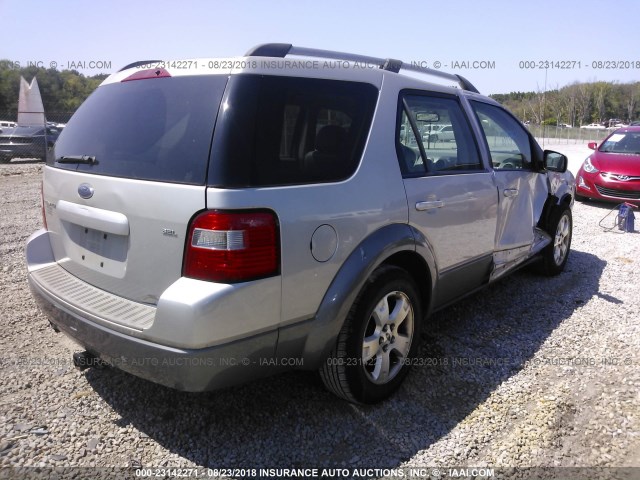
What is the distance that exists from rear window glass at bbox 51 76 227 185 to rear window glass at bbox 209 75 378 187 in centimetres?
8

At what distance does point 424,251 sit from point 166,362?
5.26 ft

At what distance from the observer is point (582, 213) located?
28.9 ft

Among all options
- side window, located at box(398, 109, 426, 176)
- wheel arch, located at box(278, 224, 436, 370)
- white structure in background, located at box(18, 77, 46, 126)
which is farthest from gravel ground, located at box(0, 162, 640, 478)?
white structure in background, located at box(18, 77, 46, 126)

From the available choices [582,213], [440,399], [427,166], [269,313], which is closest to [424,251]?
[427,166]

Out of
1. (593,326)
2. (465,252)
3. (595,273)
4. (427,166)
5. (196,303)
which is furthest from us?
(595,273)

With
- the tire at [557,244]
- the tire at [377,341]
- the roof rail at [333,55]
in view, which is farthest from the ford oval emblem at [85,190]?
the tire at [557,244]

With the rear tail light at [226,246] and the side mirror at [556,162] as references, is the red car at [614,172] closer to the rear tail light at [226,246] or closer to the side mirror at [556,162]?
the side mirror at [556,162]

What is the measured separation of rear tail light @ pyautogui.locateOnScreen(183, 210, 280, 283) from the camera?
1955 mm

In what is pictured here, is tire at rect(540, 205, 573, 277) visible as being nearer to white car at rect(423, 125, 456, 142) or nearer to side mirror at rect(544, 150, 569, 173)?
side mirror at rect(544, 150, 569, 173)

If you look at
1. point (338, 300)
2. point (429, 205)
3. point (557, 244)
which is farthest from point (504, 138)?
point (338, 300)

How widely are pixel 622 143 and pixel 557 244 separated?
6695 mm

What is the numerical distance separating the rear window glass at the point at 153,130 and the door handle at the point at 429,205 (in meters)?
1.32

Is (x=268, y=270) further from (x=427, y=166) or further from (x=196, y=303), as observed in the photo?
(x=427, y=166)

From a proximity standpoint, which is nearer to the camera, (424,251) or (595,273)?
(424,251)
